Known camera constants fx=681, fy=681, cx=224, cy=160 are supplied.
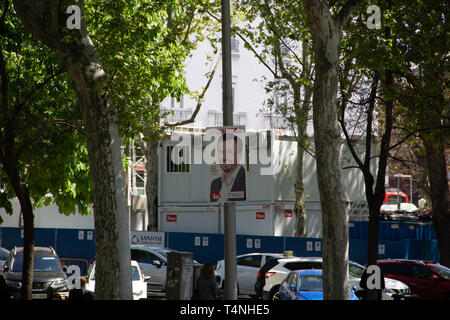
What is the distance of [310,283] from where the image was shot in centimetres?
1681

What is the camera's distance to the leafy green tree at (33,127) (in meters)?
16.4

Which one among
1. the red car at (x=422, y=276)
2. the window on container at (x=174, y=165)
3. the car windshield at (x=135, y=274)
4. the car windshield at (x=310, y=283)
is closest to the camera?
the car windshield at (x=310, y=283)

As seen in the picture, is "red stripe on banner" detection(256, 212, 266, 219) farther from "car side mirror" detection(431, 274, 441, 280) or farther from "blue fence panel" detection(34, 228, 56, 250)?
"car side mirror" detection(431, 274, 441, 280)

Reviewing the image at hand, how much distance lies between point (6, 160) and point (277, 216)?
19.3 m

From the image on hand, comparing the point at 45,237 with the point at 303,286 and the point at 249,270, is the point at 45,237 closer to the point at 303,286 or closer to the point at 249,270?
the point at 249,270

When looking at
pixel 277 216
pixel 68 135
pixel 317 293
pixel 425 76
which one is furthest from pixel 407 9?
pixel 277 216

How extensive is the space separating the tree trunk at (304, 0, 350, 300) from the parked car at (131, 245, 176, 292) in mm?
12096

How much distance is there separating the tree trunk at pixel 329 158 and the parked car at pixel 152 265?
39.7 ft

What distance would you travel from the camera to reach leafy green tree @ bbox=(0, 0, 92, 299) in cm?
1636

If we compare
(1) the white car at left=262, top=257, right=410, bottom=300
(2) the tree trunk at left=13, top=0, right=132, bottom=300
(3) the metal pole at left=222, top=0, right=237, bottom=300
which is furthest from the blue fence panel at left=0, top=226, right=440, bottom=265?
(2) the tree trunk at left=13, top=0, right=132, bottom=300

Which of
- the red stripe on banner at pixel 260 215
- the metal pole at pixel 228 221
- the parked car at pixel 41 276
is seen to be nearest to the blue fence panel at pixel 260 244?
the red stripe on banner at pixel 260 215

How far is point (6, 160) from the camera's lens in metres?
16.4

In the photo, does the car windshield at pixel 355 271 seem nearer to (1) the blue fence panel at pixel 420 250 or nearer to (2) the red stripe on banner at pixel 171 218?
(1) the blue fence panel at pixel 420 250

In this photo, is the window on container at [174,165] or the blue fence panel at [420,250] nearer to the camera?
the blue fence panel at [420,250]
